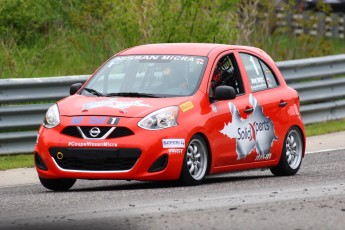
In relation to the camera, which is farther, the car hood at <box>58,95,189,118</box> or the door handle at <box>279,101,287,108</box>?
the door handle at <box>279,101,287,108</box>

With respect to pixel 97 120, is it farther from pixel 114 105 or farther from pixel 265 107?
pixel 265 107

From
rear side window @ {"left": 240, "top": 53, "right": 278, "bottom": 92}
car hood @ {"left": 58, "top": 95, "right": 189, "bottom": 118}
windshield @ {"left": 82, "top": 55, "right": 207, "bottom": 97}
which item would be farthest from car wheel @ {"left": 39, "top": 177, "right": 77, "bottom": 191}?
rear side window @ {"left": 240, "top": 53, "right": 278, "bottom": 92}

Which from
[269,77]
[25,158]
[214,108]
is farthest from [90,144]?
[25,158]

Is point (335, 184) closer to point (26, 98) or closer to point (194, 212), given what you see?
point (194, 212)

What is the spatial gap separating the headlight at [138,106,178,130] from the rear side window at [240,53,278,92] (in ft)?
5.89

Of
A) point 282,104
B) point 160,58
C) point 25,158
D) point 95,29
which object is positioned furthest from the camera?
point 95,29

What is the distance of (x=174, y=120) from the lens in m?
12.1

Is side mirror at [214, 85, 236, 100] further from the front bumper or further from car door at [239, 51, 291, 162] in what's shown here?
the front bumper

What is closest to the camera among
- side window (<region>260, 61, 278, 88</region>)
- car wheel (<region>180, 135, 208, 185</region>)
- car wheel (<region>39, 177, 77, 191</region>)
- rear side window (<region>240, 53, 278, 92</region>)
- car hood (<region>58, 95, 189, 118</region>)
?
car hood (<region>58, 95, 189, 118</region>)

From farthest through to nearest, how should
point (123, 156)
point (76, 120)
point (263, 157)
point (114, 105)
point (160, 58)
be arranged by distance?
point (263, 157), point (160, 58), point (114, 105), point (76, 120), point (123, 156)

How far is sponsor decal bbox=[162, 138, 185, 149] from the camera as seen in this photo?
11.9 metres

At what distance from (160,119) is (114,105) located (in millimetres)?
487

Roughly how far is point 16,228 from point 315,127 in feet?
37.8

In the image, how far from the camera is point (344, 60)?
2108 cm
